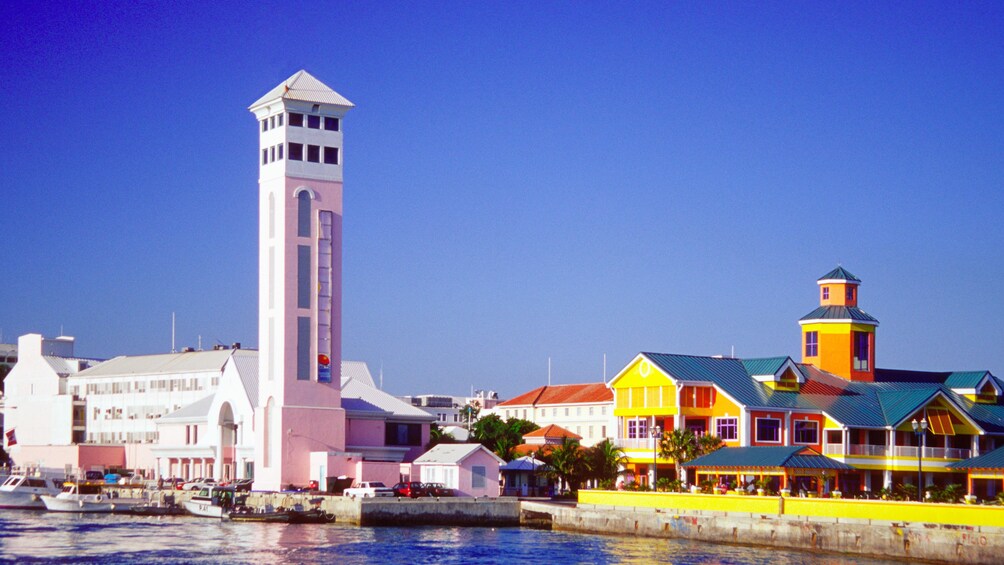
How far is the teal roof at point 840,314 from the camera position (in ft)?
324

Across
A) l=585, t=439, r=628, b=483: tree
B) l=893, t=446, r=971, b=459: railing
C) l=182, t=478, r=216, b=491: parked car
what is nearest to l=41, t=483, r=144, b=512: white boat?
l=182, t=478, r=216, b=491: parked car

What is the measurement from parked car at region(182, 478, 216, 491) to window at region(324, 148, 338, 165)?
895 inches

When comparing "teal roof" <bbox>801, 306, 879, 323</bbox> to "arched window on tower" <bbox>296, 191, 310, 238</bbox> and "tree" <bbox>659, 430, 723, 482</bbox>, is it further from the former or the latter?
"arched window on tower" <bbox>296, 191, 310, 238</bbox>

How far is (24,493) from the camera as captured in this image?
308ft

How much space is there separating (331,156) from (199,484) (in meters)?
23.8

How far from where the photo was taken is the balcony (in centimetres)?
8700

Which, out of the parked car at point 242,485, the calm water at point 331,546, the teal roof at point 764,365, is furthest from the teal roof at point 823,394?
the parked car at point 242,485

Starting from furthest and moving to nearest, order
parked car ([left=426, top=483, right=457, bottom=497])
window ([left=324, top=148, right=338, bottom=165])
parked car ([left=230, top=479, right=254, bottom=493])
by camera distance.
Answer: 1. window ([left=324, top=148, right=338, bottom=165])
2. parked car ([left=230, top=479, right=254, bottom=493])
3. parked car ([left=426, top=483, right=457, bottom=497])

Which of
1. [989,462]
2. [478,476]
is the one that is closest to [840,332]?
[989,462]

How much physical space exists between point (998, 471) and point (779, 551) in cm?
1805

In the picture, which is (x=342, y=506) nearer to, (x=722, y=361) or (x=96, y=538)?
(x=96, y=538)

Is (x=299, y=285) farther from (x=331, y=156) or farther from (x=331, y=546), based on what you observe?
(x=331, y=546)

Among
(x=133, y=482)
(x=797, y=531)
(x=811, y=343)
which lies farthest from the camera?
(x=133, y=482)

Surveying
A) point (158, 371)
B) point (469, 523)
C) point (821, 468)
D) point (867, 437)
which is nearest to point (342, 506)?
point (469, 523)
